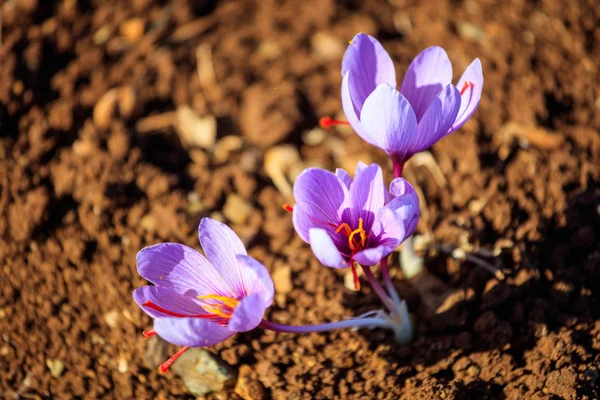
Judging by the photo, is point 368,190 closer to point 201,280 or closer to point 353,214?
point 353,214

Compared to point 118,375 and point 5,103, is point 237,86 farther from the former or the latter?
point 118,375

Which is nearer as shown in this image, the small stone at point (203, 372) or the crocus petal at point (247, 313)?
the crocus petal at point (247, 313)

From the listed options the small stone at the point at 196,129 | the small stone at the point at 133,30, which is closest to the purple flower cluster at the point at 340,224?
the small stone at the point at 196,129

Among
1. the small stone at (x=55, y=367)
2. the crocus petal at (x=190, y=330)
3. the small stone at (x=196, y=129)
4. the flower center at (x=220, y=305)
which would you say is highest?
the crocus petal at (x=190, y=330)

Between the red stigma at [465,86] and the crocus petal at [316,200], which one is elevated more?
the red stigma at [465,86]

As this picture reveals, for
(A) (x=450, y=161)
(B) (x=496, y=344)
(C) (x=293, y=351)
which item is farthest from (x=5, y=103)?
(B) (x=496, y=344)

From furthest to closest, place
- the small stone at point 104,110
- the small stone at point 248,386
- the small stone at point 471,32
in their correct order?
the small stone at point 471,32 → the small stone at point 104,110 → the small stone at point 248,386

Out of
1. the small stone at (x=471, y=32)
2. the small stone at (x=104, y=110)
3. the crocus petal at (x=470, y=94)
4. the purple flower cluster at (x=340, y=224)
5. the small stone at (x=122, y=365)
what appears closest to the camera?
the purple flower cluster at (x=340, y=224)

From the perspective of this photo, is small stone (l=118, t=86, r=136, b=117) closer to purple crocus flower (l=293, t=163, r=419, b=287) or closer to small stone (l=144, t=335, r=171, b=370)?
small stone (l=144, t=335, r=171, b=370)

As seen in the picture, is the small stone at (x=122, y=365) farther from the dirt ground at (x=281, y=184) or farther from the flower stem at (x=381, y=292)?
the flower stem at (x=381, y=292)
